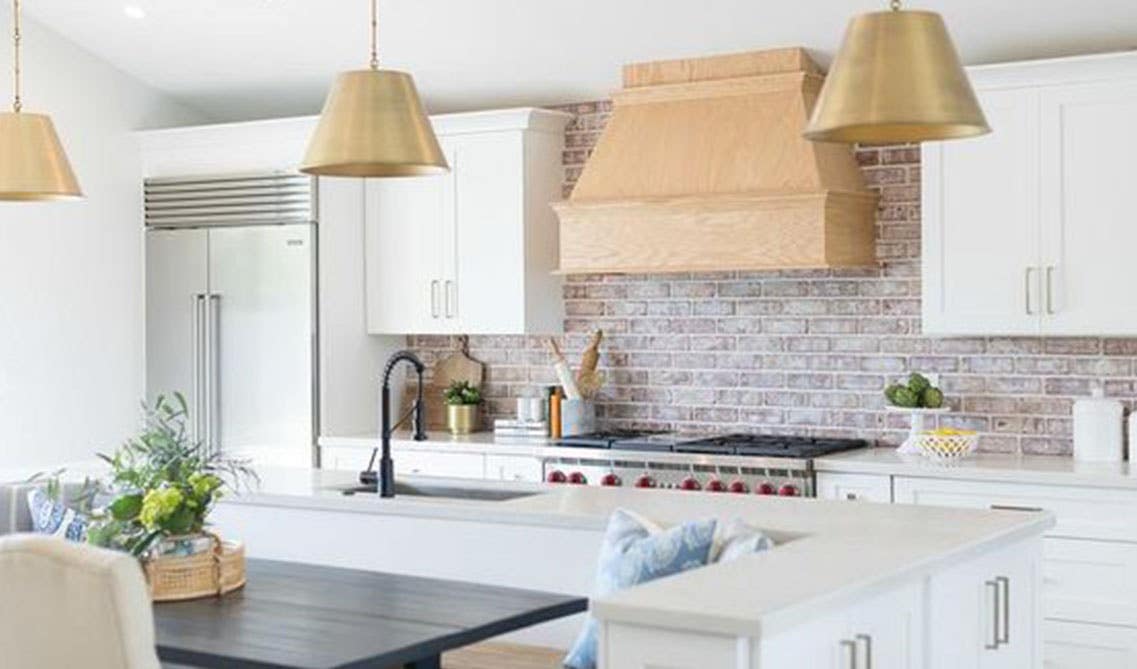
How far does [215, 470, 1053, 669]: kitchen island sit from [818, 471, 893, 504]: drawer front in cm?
151

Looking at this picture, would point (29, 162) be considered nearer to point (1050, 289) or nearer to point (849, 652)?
point (849, 652)

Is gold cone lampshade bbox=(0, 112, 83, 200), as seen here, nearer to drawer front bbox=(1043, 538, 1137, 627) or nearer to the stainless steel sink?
the stainless steel sink

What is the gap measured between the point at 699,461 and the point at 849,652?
3.36 meters

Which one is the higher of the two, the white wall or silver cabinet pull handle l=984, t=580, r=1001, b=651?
the white wall

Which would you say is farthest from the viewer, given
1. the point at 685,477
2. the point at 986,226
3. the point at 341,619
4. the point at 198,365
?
the point at 198,365

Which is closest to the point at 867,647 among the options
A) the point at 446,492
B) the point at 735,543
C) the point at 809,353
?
the point at 735,543

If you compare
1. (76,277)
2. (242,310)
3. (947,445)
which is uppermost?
(76,277)

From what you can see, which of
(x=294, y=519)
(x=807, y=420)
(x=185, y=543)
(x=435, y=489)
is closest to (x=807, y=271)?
(x=807, y=420)

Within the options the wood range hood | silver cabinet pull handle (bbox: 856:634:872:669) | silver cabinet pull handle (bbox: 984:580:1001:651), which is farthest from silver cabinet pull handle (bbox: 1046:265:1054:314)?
silver cabinet pull handle (bbox: 856:634:872:669)

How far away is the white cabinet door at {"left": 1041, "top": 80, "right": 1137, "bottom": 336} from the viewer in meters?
5.68

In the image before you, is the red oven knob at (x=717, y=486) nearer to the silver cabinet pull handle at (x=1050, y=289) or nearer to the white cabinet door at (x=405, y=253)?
the silver cabinet pull handle at (x=1050, y=289)

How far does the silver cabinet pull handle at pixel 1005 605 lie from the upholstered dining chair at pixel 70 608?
1.84 m

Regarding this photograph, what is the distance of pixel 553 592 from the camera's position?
162 inches

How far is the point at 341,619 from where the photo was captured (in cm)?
349
